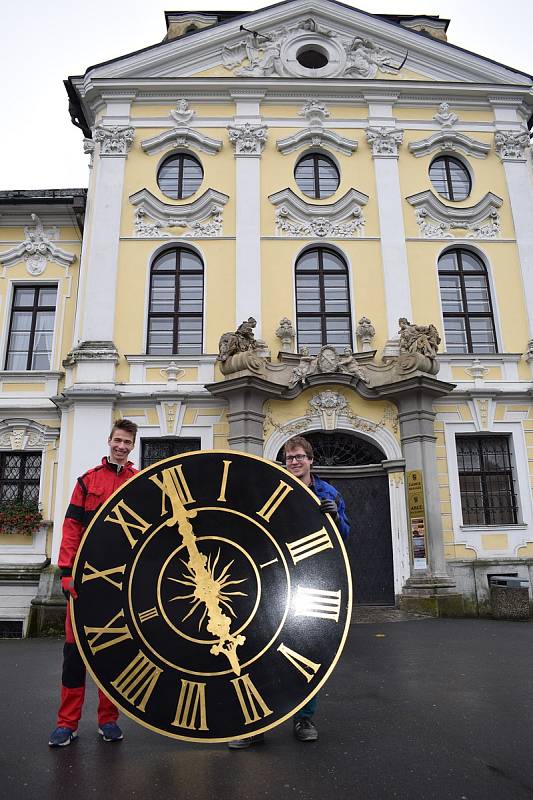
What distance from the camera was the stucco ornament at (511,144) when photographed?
45.0ft

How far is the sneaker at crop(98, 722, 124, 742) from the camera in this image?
3.60 meters

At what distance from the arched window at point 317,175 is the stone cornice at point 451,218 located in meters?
1.73

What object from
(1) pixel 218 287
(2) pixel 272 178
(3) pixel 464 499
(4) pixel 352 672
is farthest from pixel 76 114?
(4) pixel 352 672

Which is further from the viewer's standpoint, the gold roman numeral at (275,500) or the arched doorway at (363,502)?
the arched doorway at (363,502)

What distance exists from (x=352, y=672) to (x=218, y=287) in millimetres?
8532

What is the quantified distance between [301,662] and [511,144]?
13.9 m

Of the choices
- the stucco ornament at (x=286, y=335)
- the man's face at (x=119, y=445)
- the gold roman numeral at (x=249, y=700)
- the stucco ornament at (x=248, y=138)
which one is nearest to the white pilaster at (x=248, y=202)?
the stucco ornament at (x=248, y=138)

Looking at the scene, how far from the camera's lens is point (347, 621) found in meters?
3.20

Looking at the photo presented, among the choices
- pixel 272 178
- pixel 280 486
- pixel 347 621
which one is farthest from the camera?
pixel 272 178

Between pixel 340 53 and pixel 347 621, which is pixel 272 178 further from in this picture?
pixel 347 621

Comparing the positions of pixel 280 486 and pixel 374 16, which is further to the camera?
pixel 374 16

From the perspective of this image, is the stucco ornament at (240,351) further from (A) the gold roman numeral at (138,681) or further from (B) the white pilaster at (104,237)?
(A) the gold roman numeral at (138,681)

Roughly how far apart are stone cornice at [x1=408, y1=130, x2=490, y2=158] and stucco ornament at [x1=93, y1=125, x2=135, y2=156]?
6.29 meters

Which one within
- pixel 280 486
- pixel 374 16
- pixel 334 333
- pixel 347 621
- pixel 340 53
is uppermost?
pixel 374 16
